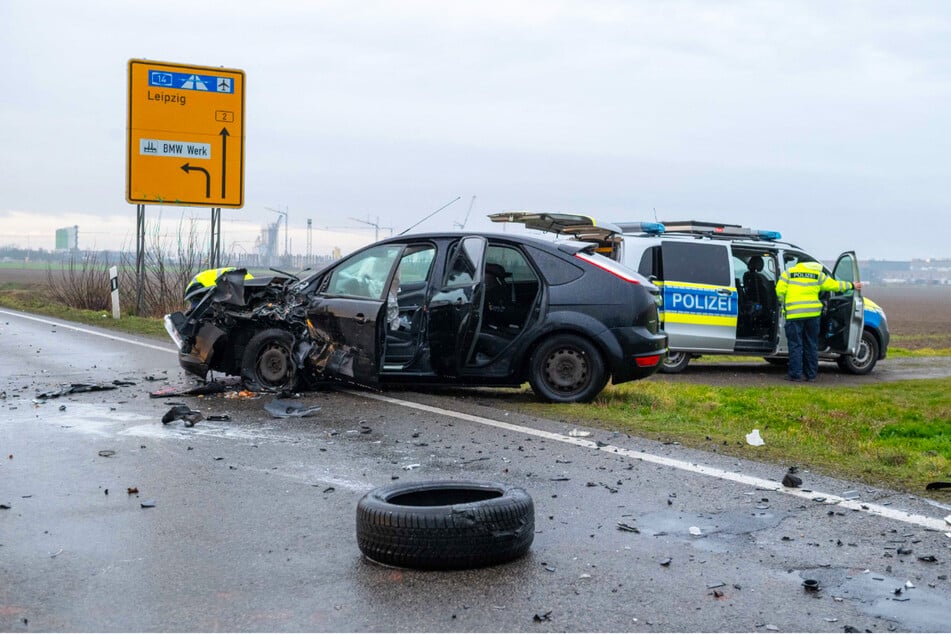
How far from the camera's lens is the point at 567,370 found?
978cm

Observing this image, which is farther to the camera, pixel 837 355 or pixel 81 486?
pixel 837 355

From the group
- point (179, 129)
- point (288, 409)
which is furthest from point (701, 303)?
point (179, 129)

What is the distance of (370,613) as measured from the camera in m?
3.99

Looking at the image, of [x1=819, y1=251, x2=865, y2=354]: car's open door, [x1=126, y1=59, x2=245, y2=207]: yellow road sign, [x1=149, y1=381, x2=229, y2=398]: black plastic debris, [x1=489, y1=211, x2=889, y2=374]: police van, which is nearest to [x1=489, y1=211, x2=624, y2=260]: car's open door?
[x1=489, y1=211, x2=889, y2=374]: police van

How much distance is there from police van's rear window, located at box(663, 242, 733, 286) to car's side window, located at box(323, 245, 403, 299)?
17.6 ft

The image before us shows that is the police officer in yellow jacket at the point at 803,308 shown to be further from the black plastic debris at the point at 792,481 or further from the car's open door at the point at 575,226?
the black plastic debris at the point at 792,481

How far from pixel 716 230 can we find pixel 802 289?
157 cm

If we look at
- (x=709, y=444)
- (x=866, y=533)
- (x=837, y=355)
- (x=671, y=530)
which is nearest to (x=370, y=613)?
(x=671, y=530)

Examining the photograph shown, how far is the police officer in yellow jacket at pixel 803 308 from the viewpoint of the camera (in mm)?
14031

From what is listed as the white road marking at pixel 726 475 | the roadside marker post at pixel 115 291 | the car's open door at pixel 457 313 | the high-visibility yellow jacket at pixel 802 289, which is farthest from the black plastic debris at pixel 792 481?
the roadside marker post at pixel 115 291

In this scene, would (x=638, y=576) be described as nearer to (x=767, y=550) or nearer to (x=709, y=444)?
(x=767, y=550)

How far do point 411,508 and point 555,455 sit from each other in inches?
101

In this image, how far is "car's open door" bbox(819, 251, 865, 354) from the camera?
14.7m

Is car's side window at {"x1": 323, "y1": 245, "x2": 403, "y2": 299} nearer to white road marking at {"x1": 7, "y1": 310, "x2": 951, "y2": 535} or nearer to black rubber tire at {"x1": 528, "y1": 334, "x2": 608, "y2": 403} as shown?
white road marking at {"x1": 7, "y1": 310, "x2": 951, "y2": 535}
